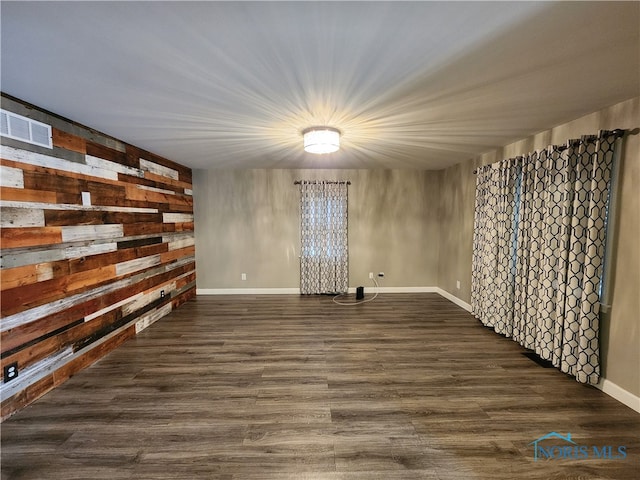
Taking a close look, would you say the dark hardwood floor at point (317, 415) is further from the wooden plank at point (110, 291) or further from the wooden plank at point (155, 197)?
the wooden plank at point (155, 197)

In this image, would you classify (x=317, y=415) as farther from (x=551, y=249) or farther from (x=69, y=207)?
(x=69, y=207)

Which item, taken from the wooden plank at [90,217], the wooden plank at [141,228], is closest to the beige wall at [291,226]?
the wooden plank at [141,228]

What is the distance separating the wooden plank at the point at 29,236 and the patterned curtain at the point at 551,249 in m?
4.41

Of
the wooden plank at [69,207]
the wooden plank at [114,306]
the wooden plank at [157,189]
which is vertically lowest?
the wooden plank at [114,306]

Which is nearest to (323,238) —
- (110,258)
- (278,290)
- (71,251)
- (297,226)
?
(297,226)

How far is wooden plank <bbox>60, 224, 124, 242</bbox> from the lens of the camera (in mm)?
→ 2510

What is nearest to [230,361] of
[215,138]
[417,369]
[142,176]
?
[417,369]

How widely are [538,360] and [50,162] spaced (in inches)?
191

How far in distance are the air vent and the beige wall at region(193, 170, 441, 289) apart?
2.83 metres

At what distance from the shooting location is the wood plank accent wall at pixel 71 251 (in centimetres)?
206

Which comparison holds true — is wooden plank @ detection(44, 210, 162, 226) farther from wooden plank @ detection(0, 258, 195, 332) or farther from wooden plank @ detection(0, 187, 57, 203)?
wooden plank @ detection(0, 258, 195, 332)

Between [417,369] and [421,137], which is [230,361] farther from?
[421,137]

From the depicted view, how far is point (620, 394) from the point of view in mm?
2197

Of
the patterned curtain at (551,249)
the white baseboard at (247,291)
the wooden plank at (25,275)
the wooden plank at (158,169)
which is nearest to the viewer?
the wooden plank at (25,275)
